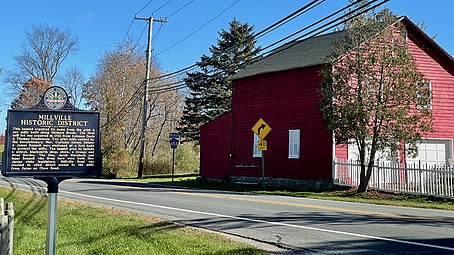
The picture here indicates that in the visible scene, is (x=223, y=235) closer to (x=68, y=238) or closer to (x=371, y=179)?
(x=68, y=238)

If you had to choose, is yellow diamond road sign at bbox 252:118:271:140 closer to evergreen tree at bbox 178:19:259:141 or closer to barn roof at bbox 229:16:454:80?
barn roof at bbox 229:16:454:80

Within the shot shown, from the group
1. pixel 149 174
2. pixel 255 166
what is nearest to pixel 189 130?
pixel 149 174

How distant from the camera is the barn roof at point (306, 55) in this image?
2302cm

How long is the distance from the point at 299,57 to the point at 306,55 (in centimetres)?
46

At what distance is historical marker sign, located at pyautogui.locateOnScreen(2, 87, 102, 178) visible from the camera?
657 centimetres

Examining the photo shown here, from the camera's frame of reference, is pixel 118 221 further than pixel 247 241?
Yes

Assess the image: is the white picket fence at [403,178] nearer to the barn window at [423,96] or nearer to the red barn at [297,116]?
the red barn at [297,116]

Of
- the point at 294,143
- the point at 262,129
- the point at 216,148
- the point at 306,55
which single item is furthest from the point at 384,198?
the point at 216,148

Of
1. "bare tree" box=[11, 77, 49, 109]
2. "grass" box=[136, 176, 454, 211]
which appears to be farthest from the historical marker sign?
"bare tree" box=[11, 77, 49, 109]

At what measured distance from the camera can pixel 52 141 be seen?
6.76 metres

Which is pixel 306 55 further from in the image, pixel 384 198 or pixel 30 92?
pixel 30 92

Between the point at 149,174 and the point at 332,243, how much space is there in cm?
3093

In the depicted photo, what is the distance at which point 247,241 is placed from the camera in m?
8.39

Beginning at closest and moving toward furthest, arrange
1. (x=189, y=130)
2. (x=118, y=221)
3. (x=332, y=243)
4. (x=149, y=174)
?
(x=332, y=243)
(x=118, y=221)
(x=149, y=174)
(x=189, y=130)
